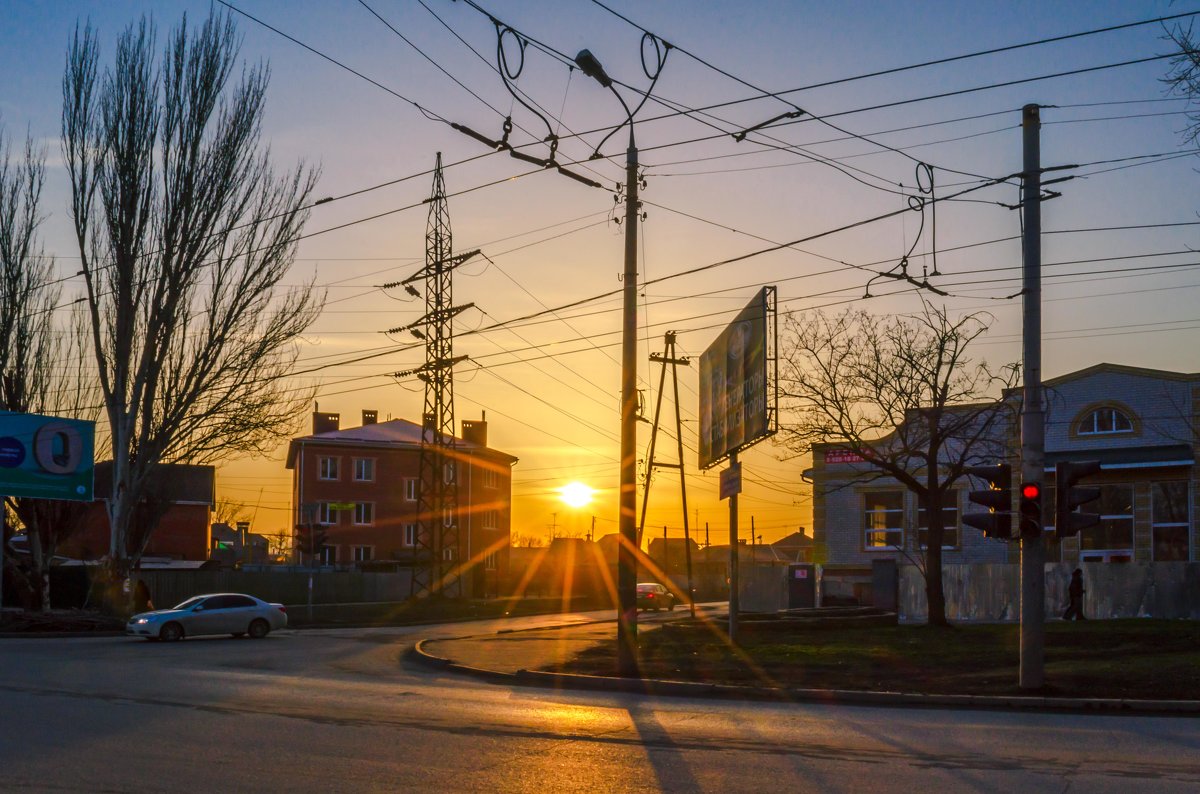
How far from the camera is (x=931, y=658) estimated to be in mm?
20453

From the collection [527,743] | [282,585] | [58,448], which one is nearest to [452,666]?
[527,743]

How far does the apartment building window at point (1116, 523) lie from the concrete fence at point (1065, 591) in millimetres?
3937

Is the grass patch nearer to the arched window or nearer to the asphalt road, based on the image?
the asphalt road

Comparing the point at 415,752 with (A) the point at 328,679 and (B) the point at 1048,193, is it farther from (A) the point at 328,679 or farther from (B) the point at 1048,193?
(B) the point at 1048,193

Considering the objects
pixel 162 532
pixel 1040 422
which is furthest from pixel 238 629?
pixel 162 532

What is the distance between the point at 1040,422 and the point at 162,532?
68.7m

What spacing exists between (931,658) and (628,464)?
20.7 feet

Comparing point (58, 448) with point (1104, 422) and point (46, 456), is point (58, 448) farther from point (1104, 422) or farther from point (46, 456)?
point (1104, 422)

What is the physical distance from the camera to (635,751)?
1051cm

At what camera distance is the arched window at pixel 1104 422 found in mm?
40406

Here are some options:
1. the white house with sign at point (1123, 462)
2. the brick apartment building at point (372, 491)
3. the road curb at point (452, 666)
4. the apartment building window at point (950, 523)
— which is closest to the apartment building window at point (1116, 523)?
the white house with sign at point (1123, 462)

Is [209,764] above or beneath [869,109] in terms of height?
beneath

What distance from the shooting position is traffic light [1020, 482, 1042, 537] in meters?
15.0

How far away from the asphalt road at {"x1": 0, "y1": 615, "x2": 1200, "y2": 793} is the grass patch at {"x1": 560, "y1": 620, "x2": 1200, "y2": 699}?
2005mm
